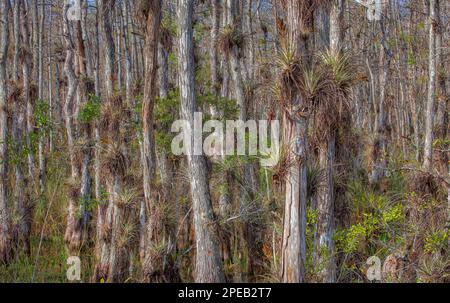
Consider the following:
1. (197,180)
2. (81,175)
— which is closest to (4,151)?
(81,175)

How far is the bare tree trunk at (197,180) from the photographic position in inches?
393

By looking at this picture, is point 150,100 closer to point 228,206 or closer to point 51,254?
point 228,206

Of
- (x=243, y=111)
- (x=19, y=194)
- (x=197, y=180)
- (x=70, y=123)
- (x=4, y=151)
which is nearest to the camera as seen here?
(x=197, y=180)

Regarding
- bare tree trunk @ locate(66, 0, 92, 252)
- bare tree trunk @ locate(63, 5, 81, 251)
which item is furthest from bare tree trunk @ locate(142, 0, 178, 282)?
bare tree trunk @ locate(63, 5, 81, 251)

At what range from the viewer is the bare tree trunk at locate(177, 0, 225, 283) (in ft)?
32.7

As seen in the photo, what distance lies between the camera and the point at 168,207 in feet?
36.2

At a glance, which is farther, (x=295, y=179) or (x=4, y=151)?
(x=4, y=151)

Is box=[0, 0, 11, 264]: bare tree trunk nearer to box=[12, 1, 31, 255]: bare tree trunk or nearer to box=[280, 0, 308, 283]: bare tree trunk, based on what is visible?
box=[12, 1, 31, 255]: bare tree trunk

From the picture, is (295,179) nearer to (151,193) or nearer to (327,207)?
(327,207)

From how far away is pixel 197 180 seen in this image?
1010 cm

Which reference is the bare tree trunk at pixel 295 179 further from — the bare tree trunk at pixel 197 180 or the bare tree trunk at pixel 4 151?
the bare tree trunk at pixel 4 151
